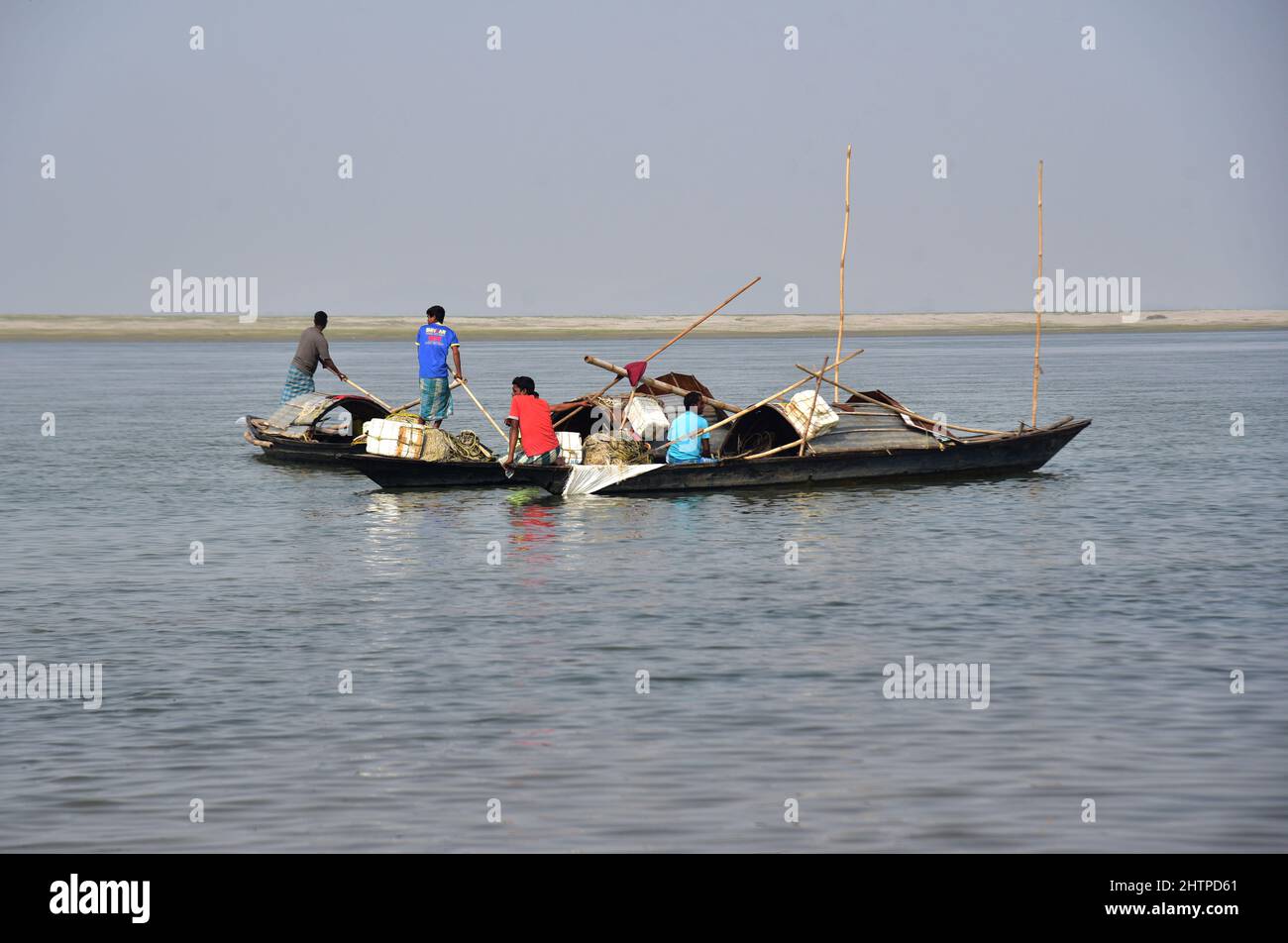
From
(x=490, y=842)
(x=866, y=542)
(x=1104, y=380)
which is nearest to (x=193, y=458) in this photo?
(x=866, y=542)

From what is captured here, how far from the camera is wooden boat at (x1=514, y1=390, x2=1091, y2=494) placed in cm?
2244

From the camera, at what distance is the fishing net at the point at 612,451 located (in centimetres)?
2241

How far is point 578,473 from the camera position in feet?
72.8

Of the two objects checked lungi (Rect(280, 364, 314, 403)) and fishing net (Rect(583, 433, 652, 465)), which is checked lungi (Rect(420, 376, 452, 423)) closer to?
fishing net (Rect(583, 433, 652, 465))

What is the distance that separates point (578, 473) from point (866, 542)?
16.5 ft

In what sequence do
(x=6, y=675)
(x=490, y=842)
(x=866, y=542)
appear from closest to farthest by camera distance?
(x=490, y=842), (x=6, y=675), (x=866, y=542)

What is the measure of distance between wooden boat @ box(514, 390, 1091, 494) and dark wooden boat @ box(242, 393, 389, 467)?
5.78 meters

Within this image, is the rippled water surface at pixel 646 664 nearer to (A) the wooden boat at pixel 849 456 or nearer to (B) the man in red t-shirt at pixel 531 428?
(A) the wooden boat at pixel 849 456

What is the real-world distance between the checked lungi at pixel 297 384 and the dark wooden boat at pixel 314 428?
23 centimetres

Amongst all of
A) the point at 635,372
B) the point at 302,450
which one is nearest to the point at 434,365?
the point at 635,372

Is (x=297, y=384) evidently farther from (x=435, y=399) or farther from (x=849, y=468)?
(x=849, y=468)

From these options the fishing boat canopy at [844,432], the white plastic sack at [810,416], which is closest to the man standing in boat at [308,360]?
the fishing boat canopy at [844,432]
